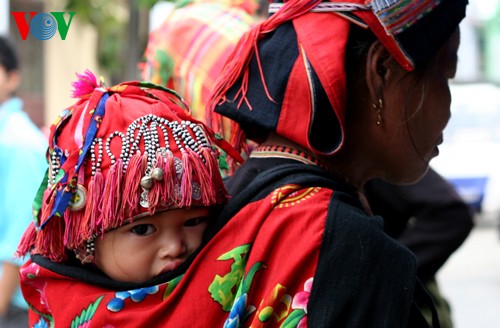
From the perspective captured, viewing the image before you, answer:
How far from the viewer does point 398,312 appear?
5.53ft

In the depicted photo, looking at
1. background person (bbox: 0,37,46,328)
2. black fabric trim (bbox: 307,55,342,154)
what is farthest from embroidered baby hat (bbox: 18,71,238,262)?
background person (bbox: 0,37,46,328)

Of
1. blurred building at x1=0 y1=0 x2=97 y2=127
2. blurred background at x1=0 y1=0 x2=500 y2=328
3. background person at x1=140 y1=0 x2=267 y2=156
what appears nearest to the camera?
background person at x1=140 y1=0 x2=267 y2=156

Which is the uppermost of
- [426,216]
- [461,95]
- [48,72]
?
[426,216]

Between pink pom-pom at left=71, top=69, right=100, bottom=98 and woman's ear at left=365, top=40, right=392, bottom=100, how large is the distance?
0.64 meters

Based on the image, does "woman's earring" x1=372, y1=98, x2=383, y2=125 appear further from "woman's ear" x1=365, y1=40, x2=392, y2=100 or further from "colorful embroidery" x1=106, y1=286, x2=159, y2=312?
"colorful embroidery" x1=106, y1=286, x2=159, y2=312

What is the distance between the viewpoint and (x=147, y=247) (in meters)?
1.80

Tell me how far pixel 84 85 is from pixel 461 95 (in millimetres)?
12592

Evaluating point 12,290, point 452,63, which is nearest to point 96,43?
point 12,290

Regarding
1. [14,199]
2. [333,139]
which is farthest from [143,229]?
[14,199]

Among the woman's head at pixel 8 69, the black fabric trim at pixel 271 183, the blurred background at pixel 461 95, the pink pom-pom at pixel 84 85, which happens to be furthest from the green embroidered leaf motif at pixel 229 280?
the blurred background at pixel 461 95

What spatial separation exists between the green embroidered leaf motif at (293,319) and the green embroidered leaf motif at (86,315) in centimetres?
41

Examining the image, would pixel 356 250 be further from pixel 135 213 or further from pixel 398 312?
pixel 135 213

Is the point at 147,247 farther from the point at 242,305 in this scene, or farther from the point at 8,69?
the point at 8,69

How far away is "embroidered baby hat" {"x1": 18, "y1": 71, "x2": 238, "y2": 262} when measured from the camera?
1.75 meters
